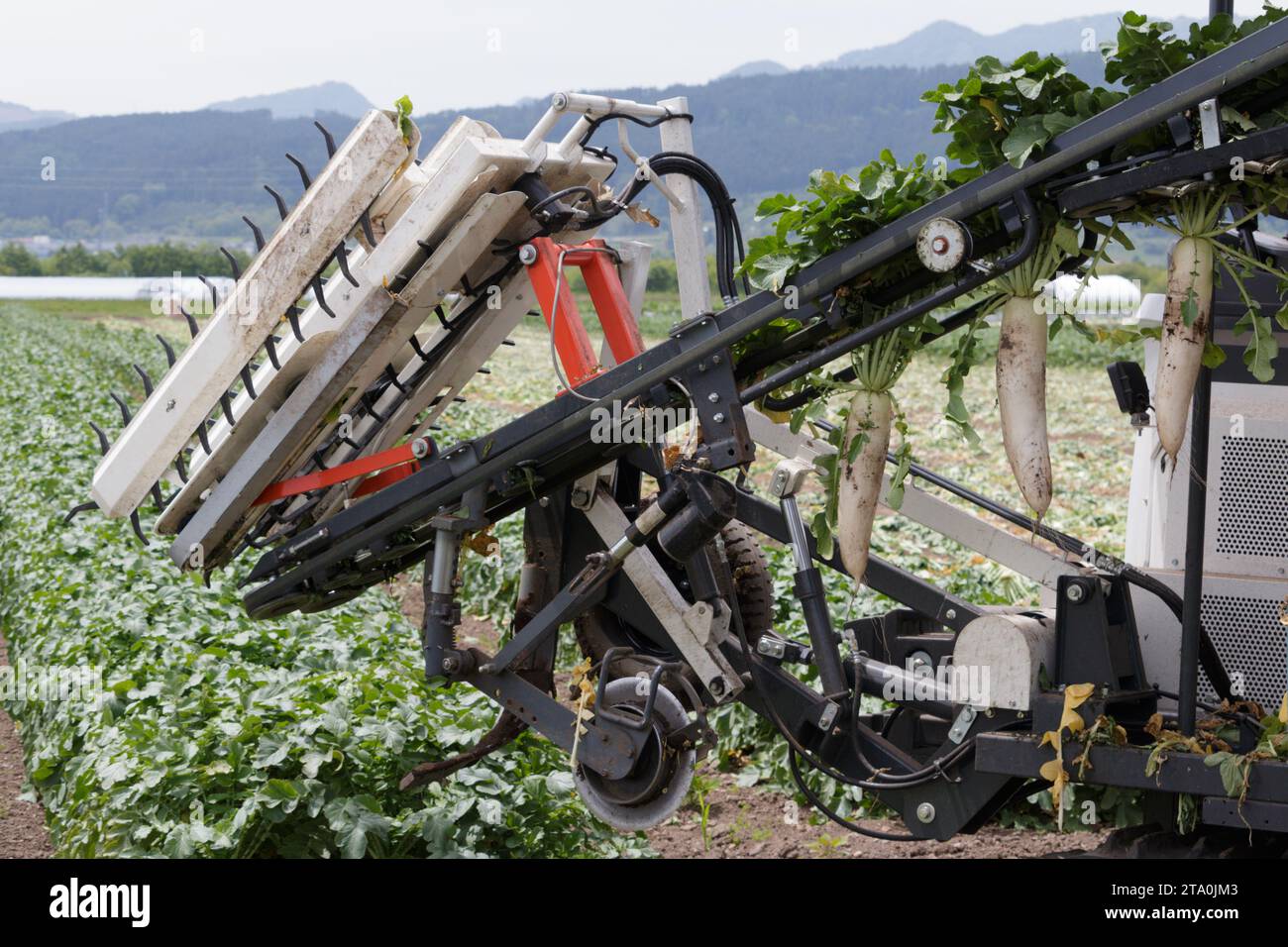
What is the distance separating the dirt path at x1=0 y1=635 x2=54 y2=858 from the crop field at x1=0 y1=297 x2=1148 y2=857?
18cm

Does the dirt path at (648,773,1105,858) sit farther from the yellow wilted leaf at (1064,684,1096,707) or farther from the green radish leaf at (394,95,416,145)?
the green radish leaf at (394,95,416,145)

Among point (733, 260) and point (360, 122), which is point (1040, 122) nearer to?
point (733, 260)

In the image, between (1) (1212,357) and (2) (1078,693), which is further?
(2) (1078,693)

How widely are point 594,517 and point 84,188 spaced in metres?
188

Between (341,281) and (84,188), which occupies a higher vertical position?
(84,188)

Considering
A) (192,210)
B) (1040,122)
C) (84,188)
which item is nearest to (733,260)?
(1040,122)

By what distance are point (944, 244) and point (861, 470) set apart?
0.69 metres

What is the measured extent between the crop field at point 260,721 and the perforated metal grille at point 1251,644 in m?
1.12

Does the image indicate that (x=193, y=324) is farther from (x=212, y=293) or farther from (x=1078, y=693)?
(x=1078, y=693)

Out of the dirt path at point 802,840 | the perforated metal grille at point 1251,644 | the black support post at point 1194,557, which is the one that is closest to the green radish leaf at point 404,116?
the black support post at point 1194,557

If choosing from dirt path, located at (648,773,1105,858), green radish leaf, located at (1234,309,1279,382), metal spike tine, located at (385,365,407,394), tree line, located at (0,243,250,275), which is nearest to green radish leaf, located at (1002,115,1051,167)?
green radish leaf, located at (1234,309,1279,382)

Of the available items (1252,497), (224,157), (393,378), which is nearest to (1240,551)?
(1252,497)

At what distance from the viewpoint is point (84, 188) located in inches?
6836

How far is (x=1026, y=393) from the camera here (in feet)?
11.1
